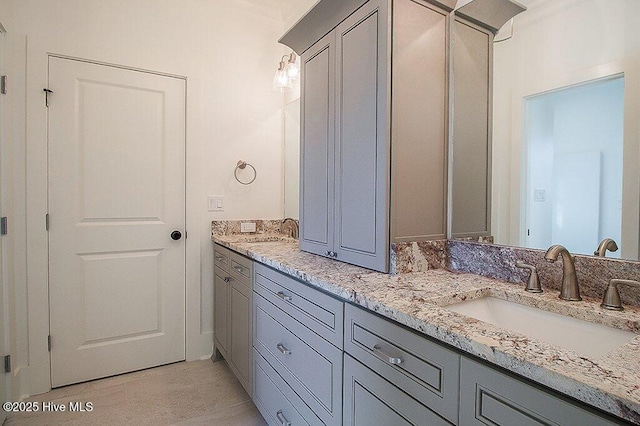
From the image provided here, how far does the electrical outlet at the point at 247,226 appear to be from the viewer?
108 inches

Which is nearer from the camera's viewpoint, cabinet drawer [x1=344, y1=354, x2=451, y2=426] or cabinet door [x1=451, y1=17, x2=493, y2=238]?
cabinet drawer [x1=344, y1=354, x2=451, y2=426]

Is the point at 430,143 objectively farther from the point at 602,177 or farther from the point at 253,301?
the point at 253,301

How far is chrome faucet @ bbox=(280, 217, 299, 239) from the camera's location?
2.67 meters

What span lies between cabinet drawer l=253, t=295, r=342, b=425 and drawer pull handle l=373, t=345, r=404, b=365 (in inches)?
8.1

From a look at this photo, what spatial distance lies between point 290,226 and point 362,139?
1.43m

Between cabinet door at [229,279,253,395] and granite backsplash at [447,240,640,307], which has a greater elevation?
granite backsplash at [447,240,640,307]

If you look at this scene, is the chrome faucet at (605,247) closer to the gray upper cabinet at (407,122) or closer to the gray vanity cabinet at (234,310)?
the gray upper cabinet at (407,122)

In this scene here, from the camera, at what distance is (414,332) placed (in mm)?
860

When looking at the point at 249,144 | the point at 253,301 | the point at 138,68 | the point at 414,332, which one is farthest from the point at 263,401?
the point at 138,68

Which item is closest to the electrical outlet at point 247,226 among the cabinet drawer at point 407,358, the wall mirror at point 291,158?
the wall mirror at point 291,158

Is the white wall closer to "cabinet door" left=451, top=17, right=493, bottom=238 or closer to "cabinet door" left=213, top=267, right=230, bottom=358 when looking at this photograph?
"cabinet door" left=213, top=267, right=230, bottom=358

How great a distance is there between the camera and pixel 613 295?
92 centimetres

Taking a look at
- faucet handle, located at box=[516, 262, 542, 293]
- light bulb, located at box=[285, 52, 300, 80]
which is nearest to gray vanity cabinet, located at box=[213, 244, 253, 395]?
faucet handle, located at box=[516, 262, 542, 293]

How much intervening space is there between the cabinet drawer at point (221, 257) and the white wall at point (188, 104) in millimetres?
98
